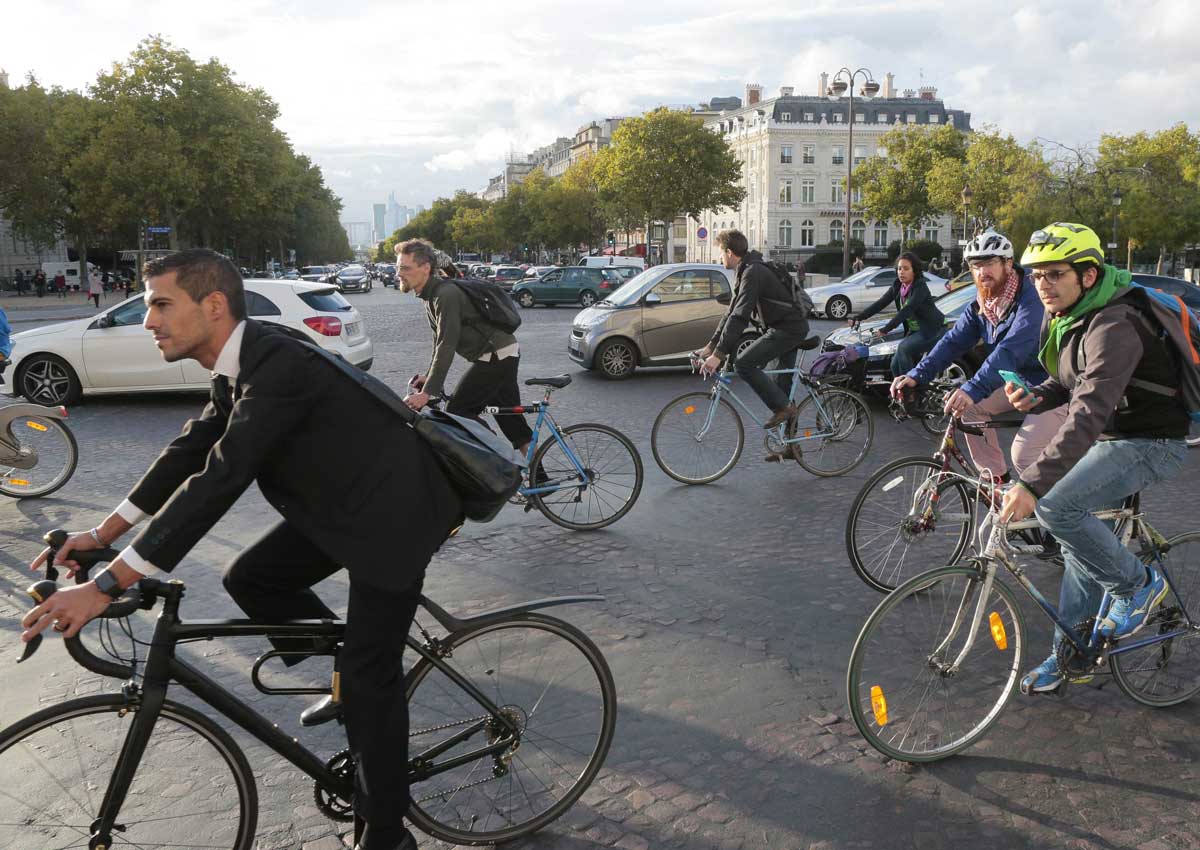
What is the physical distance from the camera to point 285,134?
58.3 metres

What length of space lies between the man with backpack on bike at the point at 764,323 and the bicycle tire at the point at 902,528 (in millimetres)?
2756

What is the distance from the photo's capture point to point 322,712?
2.81 meters

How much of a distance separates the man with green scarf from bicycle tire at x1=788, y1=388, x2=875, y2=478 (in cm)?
433

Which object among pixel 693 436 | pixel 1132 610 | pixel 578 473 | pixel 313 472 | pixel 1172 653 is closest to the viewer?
pixel 313 472

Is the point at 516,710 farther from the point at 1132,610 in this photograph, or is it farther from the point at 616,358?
the point at 616,358

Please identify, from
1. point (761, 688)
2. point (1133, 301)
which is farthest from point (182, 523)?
point (1133, 301)

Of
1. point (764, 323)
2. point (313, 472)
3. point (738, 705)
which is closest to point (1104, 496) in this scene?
point (738, 705)

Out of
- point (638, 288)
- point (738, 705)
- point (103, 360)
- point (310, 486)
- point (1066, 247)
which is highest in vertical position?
point (1066, 247)

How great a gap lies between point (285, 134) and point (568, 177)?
31.7 m

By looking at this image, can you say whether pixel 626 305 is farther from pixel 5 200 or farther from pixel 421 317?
pixel 5 200

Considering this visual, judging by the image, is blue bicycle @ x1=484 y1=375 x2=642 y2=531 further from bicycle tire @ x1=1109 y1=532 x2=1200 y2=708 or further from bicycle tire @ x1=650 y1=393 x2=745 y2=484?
bicycle tire @ x1=1109 y1=532 x2=1200 y2=708

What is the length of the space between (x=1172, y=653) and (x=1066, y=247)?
1.68 m

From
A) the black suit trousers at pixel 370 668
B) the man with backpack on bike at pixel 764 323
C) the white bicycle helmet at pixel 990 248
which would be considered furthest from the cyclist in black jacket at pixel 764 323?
the black suit trousers at pixel 370 668

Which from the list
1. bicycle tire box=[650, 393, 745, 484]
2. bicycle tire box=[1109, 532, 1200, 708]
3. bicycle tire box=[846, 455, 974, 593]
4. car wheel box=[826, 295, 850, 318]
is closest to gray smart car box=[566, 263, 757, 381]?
bicycle tire box=[650, 393, 745, 484]
